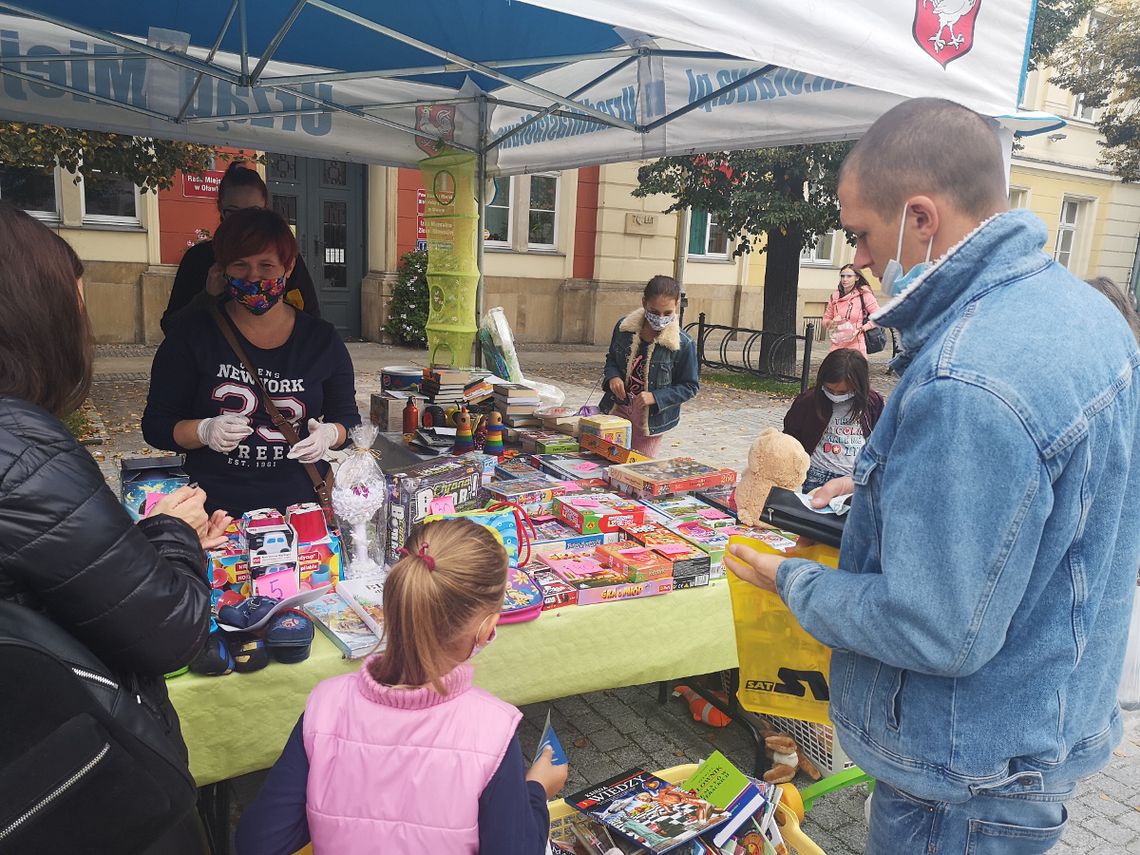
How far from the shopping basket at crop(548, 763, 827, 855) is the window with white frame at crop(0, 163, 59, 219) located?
12.3m

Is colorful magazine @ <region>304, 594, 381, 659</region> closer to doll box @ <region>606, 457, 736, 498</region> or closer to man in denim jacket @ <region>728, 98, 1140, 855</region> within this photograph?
man in denim jacket @ <region>728, 98, 1140, 855</region>

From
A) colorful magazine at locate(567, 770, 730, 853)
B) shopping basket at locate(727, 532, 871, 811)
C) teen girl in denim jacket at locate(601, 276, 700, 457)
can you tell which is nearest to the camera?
shopping basket at locate(727, 532, 871, 811)

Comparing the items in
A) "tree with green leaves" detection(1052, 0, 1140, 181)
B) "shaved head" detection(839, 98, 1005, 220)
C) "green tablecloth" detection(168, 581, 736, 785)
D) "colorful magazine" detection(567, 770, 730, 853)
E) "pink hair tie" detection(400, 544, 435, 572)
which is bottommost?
"colorful magazine" detection(567, 770, 730, 853)

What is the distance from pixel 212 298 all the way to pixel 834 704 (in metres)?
2.71

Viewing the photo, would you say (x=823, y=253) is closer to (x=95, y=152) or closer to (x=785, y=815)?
(x=95, y=152)

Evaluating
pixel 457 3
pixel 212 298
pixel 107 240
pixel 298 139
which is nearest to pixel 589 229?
pixel 107 240

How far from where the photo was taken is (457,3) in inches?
156

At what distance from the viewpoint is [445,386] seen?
4.62 m

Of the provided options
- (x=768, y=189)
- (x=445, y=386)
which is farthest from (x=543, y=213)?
(x=445, y=386)

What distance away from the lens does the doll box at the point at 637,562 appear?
2.65m

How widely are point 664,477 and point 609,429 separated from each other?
2.07 ft

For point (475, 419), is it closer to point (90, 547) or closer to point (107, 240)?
point (90, 547)

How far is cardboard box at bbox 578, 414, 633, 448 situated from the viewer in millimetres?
4062

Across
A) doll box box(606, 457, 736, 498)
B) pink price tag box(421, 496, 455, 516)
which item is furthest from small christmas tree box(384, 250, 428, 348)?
pink price tag box(421, 496, 455, 516)
